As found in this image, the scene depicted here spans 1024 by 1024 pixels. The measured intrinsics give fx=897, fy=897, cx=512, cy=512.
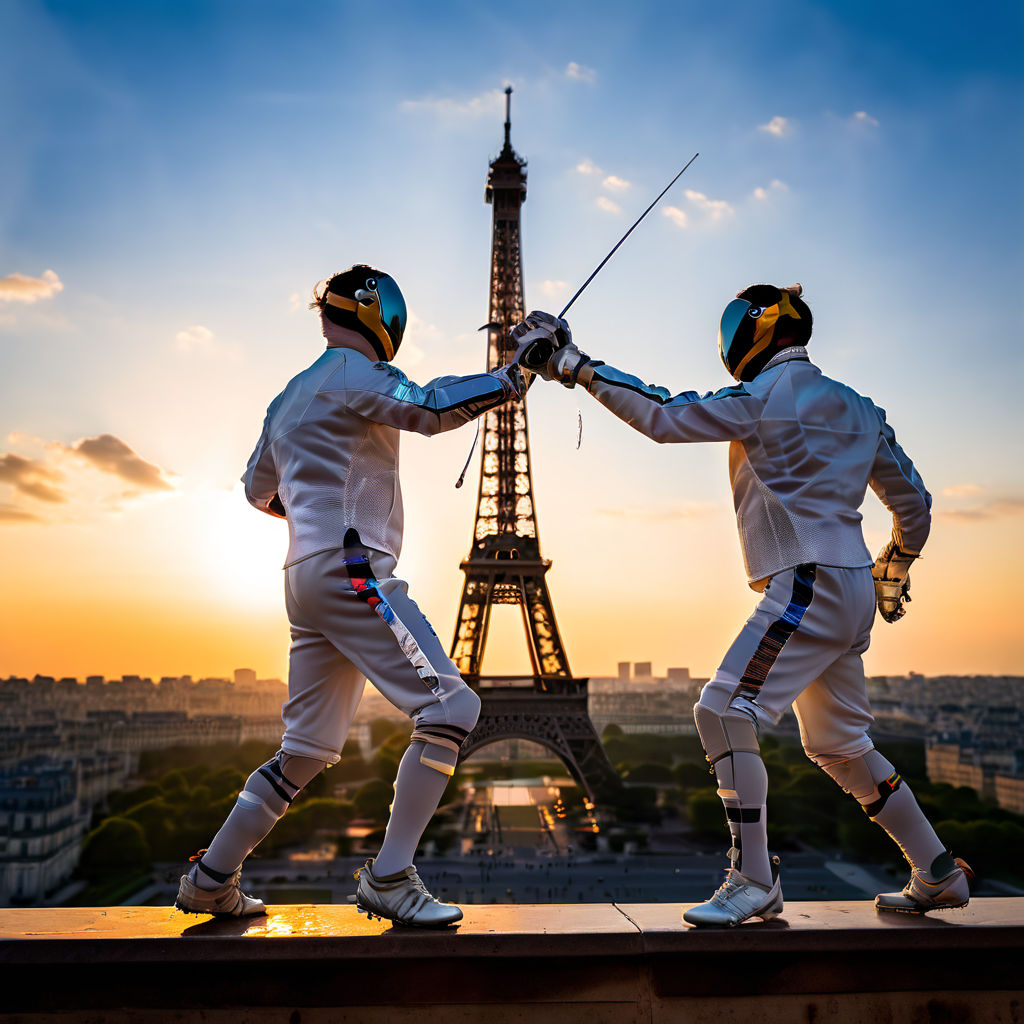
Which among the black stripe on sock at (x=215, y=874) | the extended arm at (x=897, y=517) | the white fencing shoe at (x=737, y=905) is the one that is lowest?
the white fencing shoe at (x=737, y=905)

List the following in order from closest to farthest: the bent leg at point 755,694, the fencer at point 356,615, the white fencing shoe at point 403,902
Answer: the white fencing shoe at point 403,902 < the fencer at point 356,615 < the bent leg at point 755,694

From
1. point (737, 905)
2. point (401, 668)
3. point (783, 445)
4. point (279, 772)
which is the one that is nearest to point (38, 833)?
point (279, 772)

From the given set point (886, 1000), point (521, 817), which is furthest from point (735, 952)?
point (521, 817)

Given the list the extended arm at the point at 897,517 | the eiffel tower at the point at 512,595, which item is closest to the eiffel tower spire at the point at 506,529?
the eiffel tower at the point at 512,595

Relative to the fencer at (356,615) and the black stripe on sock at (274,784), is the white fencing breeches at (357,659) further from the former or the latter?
the black stripe on sock at (274,784)

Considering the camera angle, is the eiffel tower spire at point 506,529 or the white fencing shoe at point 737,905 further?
the eiffel tower spire at point 506,529

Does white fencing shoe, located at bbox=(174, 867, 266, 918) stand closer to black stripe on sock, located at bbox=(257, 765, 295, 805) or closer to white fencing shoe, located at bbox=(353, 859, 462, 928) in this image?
black stripe on sock, located at bbox=(257, 765, 295, 805)

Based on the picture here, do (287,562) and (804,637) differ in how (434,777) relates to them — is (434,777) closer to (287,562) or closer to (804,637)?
(287,562)

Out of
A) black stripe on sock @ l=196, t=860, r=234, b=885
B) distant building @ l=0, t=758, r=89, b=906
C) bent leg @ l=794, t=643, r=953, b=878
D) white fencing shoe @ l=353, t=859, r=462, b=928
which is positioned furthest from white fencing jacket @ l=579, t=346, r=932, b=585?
distant building @ l=0, t=758, r=89, b=906
